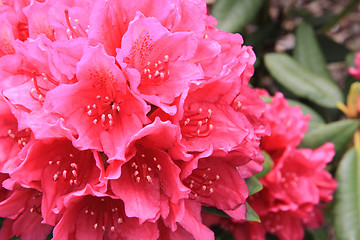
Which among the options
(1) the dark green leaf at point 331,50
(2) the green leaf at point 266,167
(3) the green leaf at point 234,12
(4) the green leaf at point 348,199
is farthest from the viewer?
(1) the dark green leaf at point 331,50

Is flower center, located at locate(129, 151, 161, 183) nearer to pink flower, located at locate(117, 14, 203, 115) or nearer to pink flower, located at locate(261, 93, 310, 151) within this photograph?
pink flower, located at locate(117, 14, 203, 115)

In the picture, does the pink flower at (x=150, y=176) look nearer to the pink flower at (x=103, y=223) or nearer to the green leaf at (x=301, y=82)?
the pink flower at (x=103, y=223)

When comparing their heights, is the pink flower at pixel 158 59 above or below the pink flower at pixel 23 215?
above

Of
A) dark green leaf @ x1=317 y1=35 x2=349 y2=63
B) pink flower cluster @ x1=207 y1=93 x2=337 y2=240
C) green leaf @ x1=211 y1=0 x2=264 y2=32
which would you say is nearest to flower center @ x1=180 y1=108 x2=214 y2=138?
pink flower cluster @ x1=207 y1=93 x2=337 y2=240

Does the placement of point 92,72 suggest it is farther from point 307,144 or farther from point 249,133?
point 307,144

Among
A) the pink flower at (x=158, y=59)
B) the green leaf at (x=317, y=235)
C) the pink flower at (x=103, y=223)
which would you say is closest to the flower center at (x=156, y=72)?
the pink flower at (x=158, y=59)

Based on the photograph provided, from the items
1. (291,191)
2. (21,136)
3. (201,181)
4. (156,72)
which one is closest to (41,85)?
(21,136)

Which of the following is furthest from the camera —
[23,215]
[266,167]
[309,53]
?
[309,53]

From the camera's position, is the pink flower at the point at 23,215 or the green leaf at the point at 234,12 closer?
the pink flower at the point at 23,215

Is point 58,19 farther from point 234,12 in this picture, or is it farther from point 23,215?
point 234,12
